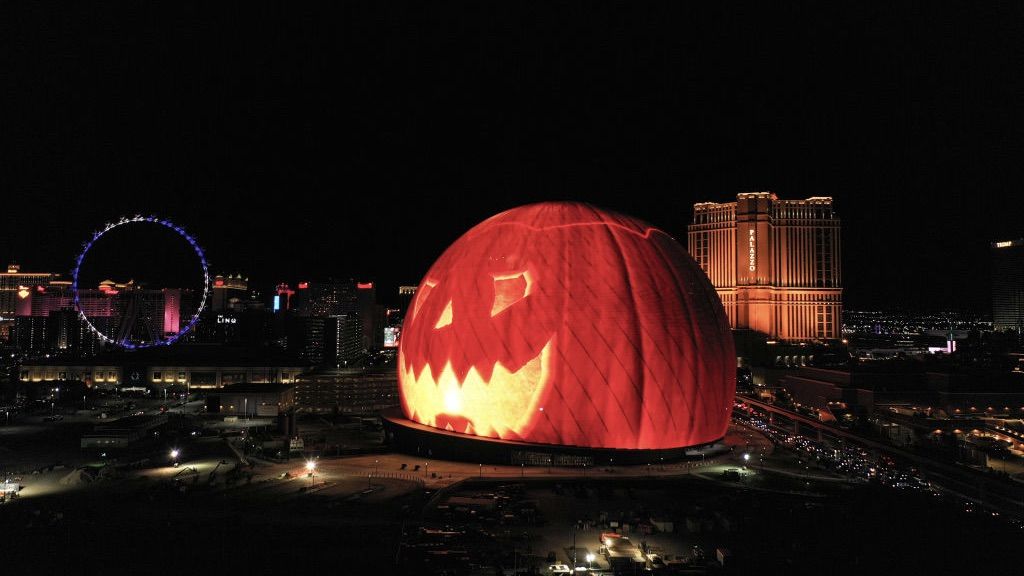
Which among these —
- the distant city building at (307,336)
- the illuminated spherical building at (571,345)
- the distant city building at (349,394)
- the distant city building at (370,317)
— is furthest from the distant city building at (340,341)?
the illuminated spherical building at (571,345)

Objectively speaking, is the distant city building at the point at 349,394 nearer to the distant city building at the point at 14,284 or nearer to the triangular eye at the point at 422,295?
the triangular eye at the point at 422,295

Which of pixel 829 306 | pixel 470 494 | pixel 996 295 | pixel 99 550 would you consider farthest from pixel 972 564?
pixel 996 295

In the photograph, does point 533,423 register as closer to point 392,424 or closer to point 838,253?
point 392,424

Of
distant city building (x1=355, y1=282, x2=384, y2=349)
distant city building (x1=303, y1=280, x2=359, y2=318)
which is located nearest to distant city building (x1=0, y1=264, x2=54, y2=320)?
distant city building (x1=303, y1=280, x2=359, y2=318)

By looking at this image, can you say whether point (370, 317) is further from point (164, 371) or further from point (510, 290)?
point (510, 290)

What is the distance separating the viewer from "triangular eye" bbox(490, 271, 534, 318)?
34344 millimetres

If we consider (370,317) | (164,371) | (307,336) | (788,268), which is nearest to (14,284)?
(370,317)

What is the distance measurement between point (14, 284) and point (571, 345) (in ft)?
664

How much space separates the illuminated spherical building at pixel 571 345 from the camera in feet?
107

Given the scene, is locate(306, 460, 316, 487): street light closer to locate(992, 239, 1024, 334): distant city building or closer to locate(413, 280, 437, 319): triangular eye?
locate(413, 280, 437, 319): triangular eye

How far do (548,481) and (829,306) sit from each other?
99245mm

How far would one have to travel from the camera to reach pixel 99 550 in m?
22.4

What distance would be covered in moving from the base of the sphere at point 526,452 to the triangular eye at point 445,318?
5438mm

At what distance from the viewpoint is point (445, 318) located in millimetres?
36156
